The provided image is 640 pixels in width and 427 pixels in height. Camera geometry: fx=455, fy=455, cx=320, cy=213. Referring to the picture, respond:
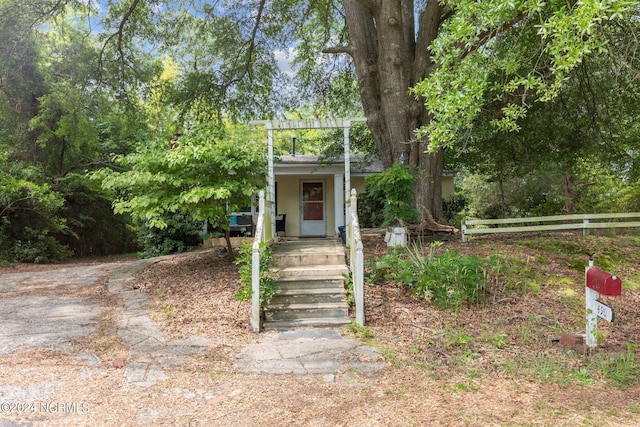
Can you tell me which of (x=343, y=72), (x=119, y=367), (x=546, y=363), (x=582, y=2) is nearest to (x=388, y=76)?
(x=343, y=72)

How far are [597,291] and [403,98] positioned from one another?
626 cm

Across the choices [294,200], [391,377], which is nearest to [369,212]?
[294,200]

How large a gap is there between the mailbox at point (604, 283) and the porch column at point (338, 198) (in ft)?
26.7

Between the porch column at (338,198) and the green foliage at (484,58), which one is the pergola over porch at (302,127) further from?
the porch column at (338,198)

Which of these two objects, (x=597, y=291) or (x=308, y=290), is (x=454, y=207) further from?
(x=597, y=291)

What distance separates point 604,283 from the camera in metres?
4.62

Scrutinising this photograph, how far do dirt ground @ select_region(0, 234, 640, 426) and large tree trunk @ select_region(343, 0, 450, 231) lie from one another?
11.5 ft

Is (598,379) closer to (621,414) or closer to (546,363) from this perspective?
(546,363)

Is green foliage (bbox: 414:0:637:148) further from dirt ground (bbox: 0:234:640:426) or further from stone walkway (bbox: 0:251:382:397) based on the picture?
stone walkway (bbox: 0:251:382:397)

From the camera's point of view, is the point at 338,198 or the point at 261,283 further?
the point at 338,198

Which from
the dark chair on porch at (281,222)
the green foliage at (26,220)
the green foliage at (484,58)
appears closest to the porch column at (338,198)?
the dark chair on porch at (281,222)

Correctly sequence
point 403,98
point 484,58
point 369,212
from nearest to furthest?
point 484,58 → point 403,98 → point 369,212

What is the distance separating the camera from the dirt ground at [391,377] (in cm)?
345

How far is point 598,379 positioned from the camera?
165 inches
